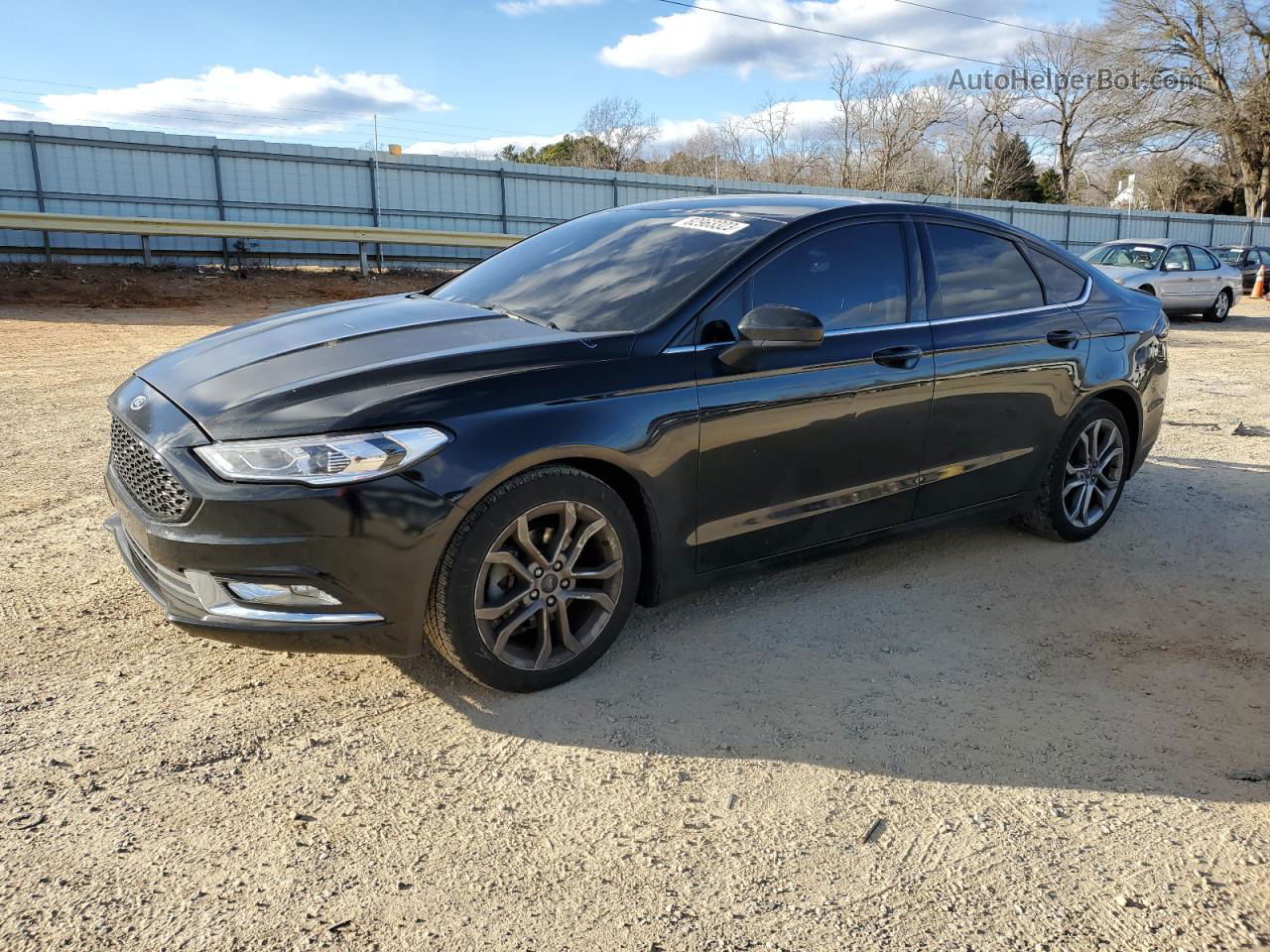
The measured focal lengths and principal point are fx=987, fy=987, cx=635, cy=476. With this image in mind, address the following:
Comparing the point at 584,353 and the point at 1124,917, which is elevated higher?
the point at 584,353

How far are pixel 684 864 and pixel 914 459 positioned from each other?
7.76ft

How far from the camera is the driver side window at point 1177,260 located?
18031 millimetres

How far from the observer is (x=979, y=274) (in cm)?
473

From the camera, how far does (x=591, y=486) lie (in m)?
3.39

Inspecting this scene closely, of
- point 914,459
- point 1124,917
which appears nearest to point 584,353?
point 914,459

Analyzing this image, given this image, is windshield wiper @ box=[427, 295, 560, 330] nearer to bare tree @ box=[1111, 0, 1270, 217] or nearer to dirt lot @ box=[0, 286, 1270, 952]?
dirt lot @ box=[0, 286, 1270, 952]

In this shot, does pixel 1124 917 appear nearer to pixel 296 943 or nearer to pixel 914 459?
pixel 296 943

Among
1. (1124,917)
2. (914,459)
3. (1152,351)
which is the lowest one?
(1124,917)

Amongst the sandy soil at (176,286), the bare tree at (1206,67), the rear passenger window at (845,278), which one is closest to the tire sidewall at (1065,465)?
the rear passenger window at (845,278)

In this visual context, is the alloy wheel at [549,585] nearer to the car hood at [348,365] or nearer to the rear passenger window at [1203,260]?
the car hood at [348,365]

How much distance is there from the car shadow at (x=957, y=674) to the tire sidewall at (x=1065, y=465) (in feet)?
0.47

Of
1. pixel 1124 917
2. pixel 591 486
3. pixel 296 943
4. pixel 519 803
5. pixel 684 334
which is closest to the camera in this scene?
pixel 296 943

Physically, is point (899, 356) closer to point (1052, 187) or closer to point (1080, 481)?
point (1080, 481)

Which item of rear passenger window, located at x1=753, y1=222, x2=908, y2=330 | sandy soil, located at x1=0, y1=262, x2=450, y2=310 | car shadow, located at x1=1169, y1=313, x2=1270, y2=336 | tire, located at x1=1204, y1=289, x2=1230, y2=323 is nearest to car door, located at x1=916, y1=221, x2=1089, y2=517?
rear passenger window, located at x1=753, y1=222, x2=908, y2=330
